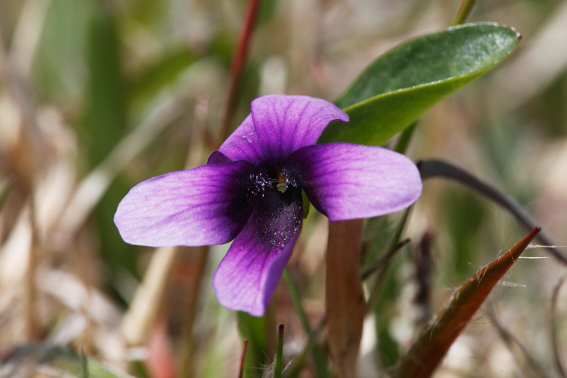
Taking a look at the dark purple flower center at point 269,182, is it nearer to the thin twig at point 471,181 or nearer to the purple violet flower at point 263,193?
the purple violet flower at point 263,193

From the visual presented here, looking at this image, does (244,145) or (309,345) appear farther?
(309,345)

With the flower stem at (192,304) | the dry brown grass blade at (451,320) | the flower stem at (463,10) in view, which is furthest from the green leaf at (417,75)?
the flower stem at (192,304)

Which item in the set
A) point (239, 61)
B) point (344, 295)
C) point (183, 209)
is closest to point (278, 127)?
point (183, 209)

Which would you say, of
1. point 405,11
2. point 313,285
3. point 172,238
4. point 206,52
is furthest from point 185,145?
point 172,238

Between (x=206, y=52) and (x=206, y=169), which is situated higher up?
(x=206, y=169)

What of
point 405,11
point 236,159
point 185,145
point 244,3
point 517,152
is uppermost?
point 236,159

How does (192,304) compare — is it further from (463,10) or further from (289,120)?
(463,10)

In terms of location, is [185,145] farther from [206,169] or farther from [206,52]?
[206,169]
